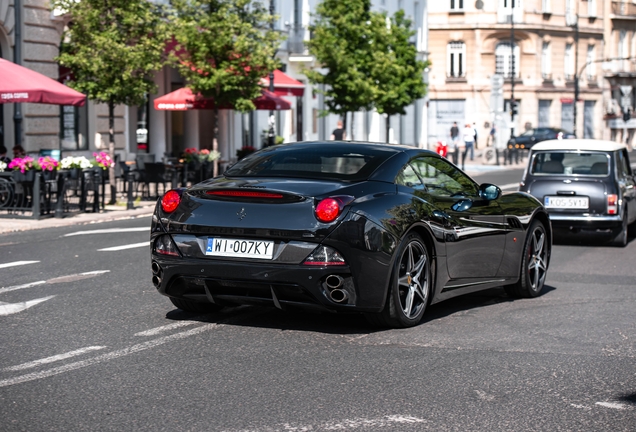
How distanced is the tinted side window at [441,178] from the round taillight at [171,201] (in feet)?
5.81

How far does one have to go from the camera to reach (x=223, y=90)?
1059 inches

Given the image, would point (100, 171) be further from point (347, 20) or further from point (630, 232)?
point (347, 20)

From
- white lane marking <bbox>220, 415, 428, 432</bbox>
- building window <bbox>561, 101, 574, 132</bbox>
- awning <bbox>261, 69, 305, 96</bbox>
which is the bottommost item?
white lane marking <bbox>220, 415, 428, 432</bbox>

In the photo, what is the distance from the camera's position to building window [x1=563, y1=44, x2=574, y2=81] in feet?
269

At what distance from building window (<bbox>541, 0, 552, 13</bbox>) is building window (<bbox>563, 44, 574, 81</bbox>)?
10.9ft

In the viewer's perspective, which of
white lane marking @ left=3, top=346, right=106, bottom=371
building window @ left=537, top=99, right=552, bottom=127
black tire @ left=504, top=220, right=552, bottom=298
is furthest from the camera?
building window @ left=537, top=99, right=552, bottom=127

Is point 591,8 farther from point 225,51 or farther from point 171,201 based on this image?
point 171,201

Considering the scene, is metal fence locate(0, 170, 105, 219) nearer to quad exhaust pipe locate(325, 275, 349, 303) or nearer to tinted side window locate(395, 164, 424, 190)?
tinted side window locate(395, 164, 424, 190)

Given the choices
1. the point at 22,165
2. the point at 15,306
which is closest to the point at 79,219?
the point at 22,165

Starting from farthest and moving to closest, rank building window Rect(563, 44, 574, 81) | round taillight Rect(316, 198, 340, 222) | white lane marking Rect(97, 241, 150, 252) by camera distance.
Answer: building window Rect(563, 44, 574, 81) → white lane marking Rect(97, 241, 150, 252) → round taillight Rect(316, 198, 340, 222)

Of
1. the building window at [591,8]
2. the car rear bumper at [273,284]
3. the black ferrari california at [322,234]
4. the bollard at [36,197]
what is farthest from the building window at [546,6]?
the car rear bumper at [273,284]

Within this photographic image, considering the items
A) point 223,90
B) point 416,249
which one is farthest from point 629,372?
point 223,90

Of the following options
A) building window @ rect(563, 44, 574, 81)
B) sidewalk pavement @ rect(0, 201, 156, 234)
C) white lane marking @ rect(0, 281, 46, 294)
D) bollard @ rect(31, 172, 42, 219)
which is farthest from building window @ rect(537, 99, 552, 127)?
white lane marking @ rect(0, 281, 46, 294)

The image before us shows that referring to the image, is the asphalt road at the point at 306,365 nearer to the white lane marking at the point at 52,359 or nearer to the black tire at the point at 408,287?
the white lane marking at the point at 52,359
